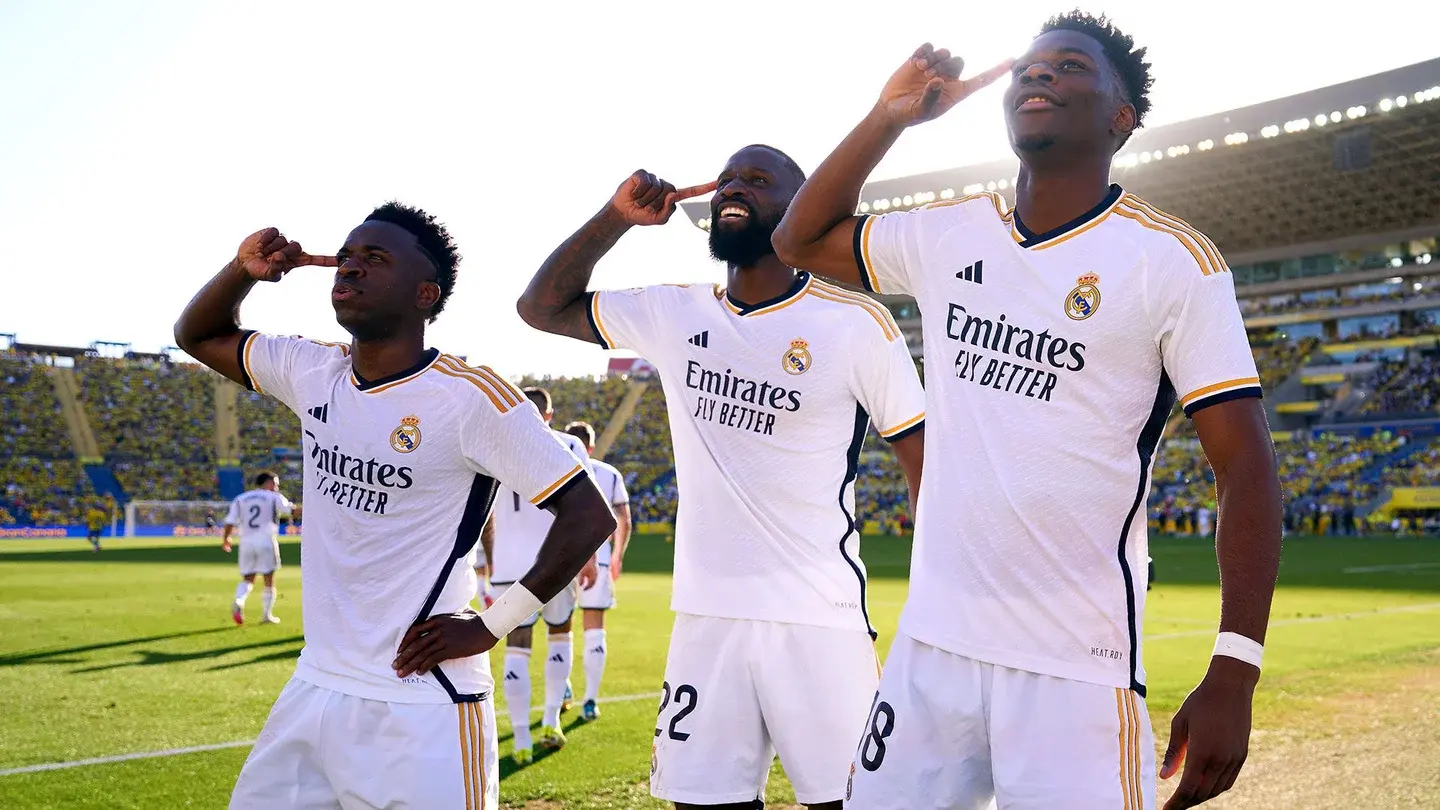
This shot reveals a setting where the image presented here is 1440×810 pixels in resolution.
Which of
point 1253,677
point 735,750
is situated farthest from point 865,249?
point 735,750

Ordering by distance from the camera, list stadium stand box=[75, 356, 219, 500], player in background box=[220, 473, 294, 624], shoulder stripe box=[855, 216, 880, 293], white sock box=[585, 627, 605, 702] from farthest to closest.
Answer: stadium stand box=[75, 356, 219, 500], player in background box=[220, 473, 294, 624], white sock box=[585, 627, 605, 702], shoulder stripe box=[855, 216, 880, 293]

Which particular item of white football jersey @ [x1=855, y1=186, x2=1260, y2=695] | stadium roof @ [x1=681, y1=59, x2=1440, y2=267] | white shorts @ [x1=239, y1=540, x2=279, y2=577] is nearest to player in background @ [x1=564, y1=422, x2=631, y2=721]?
white football jersey @ [x1=855, y1=186, x2=1260, y2=695]

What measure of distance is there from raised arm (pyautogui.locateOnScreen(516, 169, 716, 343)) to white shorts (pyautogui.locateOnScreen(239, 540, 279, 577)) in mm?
13011

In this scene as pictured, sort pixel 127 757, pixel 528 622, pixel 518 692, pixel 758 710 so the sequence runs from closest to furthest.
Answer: pixel 758 710, pixel 127 757, pixel 528 622, pixel 518 692

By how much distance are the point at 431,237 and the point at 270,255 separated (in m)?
0.59

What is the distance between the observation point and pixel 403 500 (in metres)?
3.61

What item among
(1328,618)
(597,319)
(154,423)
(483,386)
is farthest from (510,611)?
(154,423)

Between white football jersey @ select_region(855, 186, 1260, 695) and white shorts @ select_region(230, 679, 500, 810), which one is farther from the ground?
white football jersey @ select_region(855, 186, 1260, 695)

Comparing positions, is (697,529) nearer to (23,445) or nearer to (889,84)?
(889,84)

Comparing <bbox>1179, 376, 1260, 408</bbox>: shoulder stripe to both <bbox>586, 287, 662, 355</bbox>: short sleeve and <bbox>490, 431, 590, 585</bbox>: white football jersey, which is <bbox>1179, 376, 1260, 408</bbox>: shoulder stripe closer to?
<bbox>586, 287, 662, 355</bbox>: short sleeve

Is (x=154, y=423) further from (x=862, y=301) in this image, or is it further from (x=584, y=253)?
(x=862, y=301)

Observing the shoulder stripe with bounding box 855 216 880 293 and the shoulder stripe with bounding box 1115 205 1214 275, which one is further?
the shoulder stripe with bounding box 855 216 880 293

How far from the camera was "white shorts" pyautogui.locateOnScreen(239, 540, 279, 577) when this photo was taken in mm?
16047

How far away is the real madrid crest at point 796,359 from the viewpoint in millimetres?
3998
